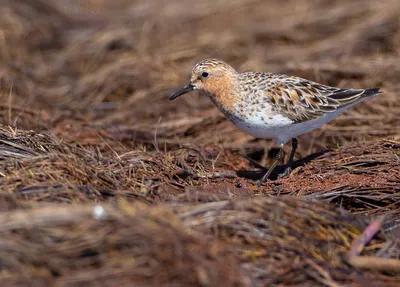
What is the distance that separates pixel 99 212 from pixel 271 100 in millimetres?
2794

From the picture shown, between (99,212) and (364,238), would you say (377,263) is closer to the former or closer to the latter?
(364,238)

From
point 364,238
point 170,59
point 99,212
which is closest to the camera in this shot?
point 99,212

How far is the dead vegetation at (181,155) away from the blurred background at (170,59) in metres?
0.03

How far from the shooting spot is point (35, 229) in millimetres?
3693

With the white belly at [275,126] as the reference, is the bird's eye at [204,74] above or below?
above

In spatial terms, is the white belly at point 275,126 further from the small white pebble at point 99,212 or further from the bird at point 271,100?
the small white pebble at point 99,212

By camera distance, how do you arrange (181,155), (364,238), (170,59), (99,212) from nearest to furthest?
(99,212)
(364,238)
(181,155)
(170,59)

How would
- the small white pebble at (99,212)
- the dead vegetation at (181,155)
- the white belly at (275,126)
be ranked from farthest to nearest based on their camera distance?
the white belly at (275,126)
the small white pebble at (99,212)
the dead vegetation at (181,155)

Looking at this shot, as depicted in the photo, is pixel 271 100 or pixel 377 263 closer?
pixel 377 263

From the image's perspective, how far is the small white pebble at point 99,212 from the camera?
148 inches

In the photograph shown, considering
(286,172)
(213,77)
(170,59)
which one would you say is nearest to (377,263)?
(286,172)

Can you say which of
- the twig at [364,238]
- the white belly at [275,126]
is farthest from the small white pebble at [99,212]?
the white belly at [275,126]

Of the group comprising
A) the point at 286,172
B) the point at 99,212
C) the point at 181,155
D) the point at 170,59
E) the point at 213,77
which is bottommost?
the point at 286,172

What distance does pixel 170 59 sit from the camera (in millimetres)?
9711
